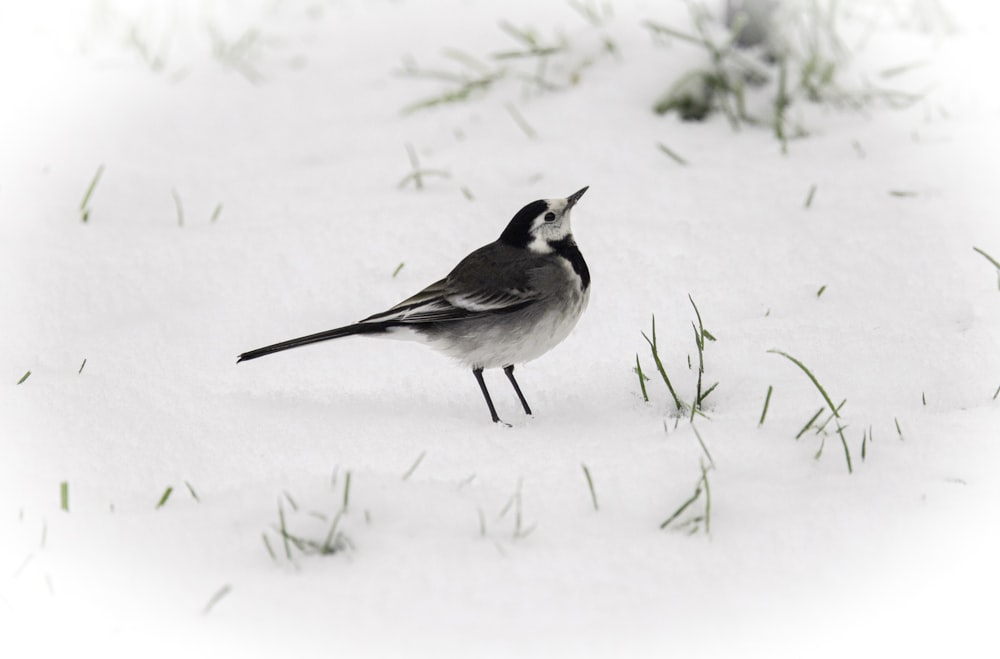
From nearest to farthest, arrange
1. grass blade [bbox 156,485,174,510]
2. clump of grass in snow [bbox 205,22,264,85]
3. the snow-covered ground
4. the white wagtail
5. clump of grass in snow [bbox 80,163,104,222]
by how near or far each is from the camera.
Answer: the snow-covered ground, grass blade [bbox 156,485,174,510], the white wagtail, clump of grass in snow [bbox 80,163,104,222], clump of grass in snow [bbox 205,22,264,85]

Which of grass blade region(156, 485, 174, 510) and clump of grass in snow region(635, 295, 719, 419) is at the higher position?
grass blade region(156, 485, 174, 510)

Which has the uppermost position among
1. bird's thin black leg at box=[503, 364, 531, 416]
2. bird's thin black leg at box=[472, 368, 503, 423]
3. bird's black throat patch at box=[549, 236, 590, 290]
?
bird's black throat patch at box=[549, 236, 590, 290]

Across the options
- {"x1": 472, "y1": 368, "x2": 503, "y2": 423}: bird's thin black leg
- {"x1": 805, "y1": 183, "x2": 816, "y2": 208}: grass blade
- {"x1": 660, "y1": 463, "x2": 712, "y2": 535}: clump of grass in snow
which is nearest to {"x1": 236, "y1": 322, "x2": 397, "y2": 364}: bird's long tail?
{"x1": 472, "y1": 368, "x2": 503, "y2": 423}: bird's thin black leg

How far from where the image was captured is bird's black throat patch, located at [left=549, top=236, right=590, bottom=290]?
4223 mm

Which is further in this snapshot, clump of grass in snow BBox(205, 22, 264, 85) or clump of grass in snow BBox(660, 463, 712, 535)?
clump of grass in snow BBox(205, 22, 264, 85)

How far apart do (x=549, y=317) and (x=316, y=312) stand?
4.34 feet

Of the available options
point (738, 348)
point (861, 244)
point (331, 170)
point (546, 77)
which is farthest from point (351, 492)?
point (546, 77)

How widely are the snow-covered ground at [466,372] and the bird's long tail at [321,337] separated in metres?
0.23

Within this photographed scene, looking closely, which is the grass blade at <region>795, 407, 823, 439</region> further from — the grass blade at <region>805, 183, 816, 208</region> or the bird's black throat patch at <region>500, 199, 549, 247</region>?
the grass blade at <region>805, 183, 816, 208</region>

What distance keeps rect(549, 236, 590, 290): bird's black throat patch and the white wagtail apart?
0.02m

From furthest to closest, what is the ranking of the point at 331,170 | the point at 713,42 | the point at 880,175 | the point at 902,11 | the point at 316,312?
the point at 902,11
the point at 713,42
the point at 331,170
the point at 880,175
the point at 316,312

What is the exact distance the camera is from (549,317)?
4.04 metres

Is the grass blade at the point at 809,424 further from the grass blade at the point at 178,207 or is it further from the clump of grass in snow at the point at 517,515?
the grass blade at the point at 178,207

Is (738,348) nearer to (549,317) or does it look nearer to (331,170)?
(549,317)
